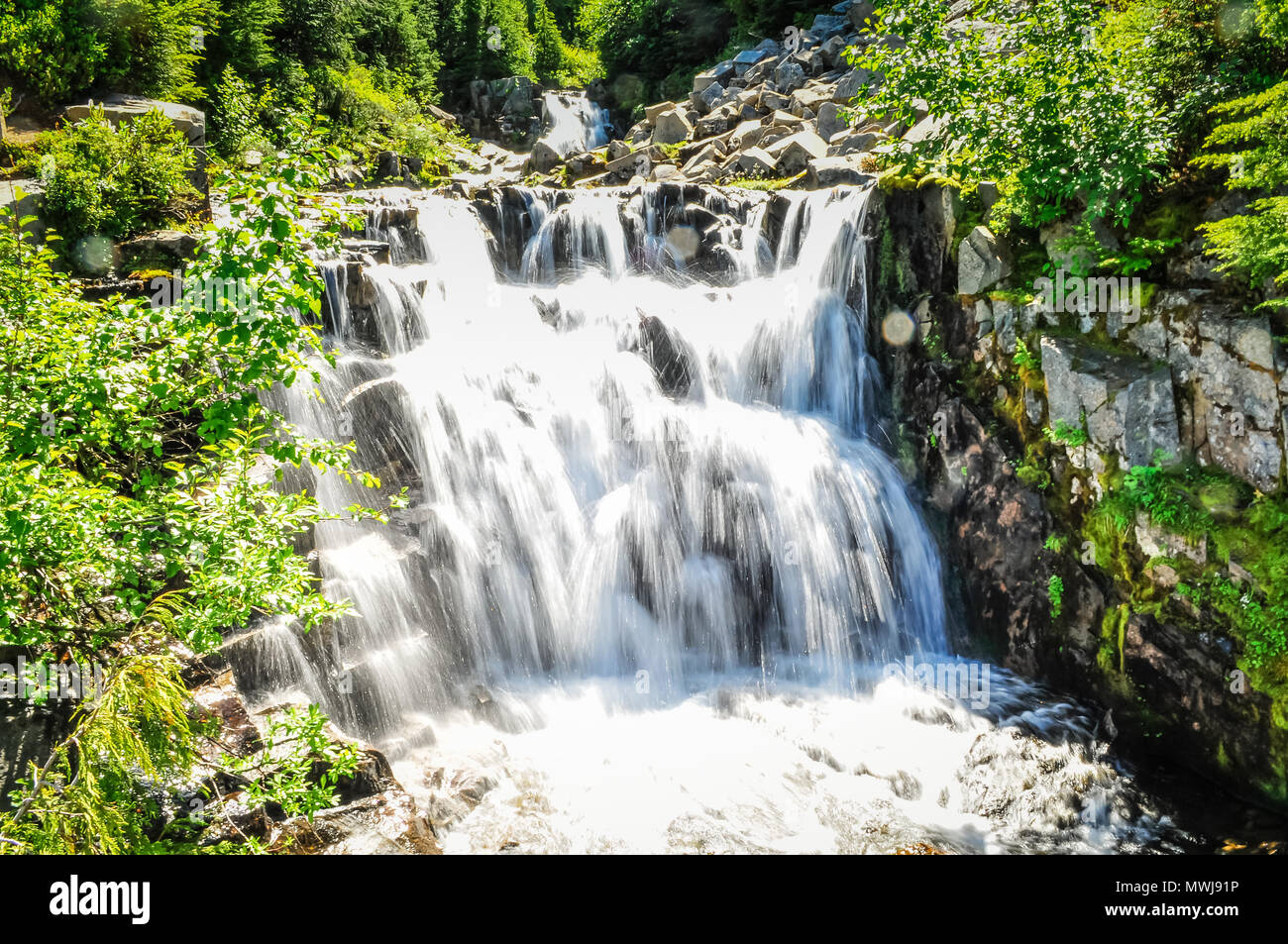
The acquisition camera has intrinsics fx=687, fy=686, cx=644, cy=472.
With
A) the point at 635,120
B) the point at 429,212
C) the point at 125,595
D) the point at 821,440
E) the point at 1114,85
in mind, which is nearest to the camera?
the point at 125,595

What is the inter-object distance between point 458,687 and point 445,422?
11.6 ft

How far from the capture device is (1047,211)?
7.95m

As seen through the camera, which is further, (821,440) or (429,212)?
(429,212)

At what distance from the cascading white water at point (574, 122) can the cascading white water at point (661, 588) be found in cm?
1674

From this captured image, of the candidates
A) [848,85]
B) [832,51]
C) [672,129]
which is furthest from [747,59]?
[848,85]

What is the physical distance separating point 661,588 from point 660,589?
0.02 m

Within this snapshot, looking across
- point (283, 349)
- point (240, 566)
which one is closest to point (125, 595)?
point (240, 566)

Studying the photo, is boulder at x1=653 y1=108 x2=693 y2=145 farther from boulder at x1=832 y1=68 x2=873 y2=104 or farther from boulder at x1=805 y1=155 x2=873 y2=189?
boulder at x1=805 y1=155 x2=873 y2=189

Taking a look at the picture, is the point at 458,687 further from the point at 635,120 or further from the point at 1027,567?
the point at 635,120

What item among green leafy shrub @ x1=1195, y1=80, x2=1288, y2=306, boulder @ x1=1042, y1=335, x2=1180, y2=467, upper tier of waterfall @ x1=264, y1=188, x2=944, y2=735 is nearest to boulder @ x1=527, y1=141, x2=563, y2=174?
upper tier of waterfall @ x1=264, y1=188, x2=944, y2=735

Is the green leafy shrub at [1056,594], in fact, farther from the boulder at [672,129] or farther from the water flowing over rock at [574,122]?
the water flowing over rock at [574,122]

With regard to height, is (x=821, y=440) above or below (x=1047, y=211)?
below

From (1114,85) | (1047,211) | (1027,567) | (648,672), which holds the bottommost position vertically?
(648,672)

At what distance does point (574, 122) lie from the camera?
28078mm
